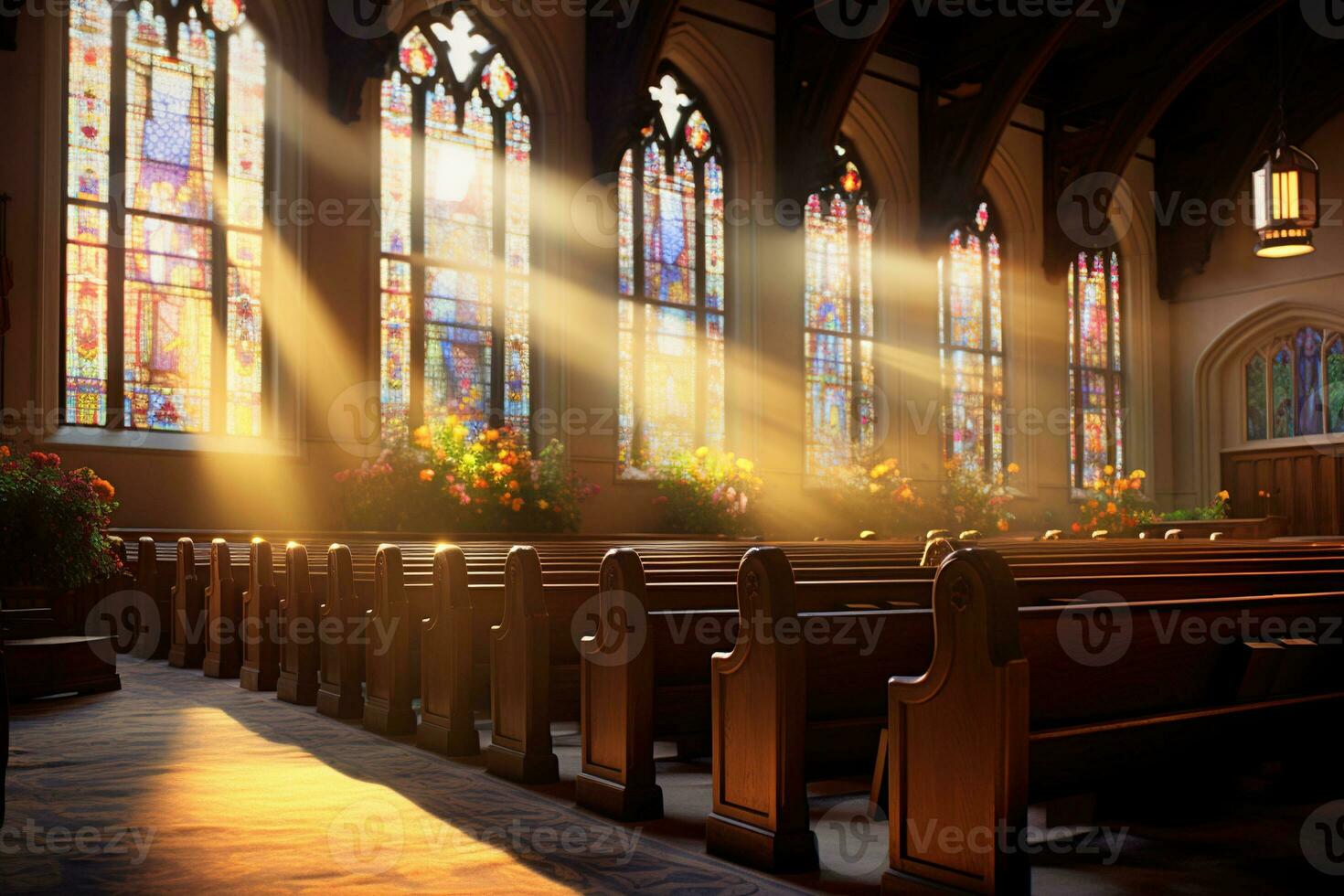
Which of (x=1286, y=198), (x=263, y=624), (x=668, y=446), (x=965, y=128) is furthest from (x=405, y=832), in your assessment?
(x=965, y=128)

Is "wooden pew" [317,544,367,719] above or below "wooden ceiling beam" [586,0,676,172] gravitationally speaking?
below

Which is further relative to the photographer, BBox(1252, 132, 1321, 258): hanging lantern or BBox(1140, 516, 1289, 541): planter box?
BBox(1140, 516, 1289, 541): planter box

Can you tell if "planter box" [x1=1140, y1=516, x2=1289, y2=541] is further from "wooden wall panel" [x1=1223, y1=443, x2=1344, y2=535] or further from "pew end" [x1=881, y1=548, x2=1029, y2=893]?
"pew end" [x1=881, y1=548, x2=1029, y2=893]

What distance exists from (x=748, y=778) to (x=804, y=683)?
0.27 meters

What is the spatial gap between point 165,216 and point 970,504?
934 centimetres

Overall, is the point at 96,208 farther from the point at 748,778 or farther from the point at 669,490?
the point at 748,778

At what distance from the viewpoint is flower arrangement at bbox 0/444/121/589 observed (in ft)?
17.8

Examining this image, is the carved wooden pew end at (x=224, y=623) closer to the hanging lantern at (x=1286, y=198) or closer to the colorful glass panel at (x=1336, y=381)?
the hanging lantern at (x=1286, y=198)

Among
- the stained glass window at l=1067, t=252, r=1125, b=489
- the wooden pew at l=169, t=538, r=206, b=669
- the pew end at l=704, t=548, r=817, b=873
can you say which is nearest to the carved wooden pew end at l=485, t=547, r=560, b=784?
the pew end at l=704, t=548, r=817, b=873

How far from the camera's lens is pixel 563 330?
12.2 metres

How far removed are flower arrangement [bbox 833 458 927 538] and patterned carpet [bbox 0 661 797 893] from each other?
981 cm

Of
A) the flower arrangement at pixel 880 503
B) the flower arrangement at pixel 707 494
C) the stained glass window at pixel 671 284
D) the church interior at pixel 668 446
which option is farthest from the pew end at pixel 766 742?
the flower arrangement at pixel 880 503

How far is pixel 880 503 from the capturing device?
13820 millimetres

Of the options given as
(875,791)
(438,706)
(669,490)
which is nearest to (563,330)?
(669,490)
